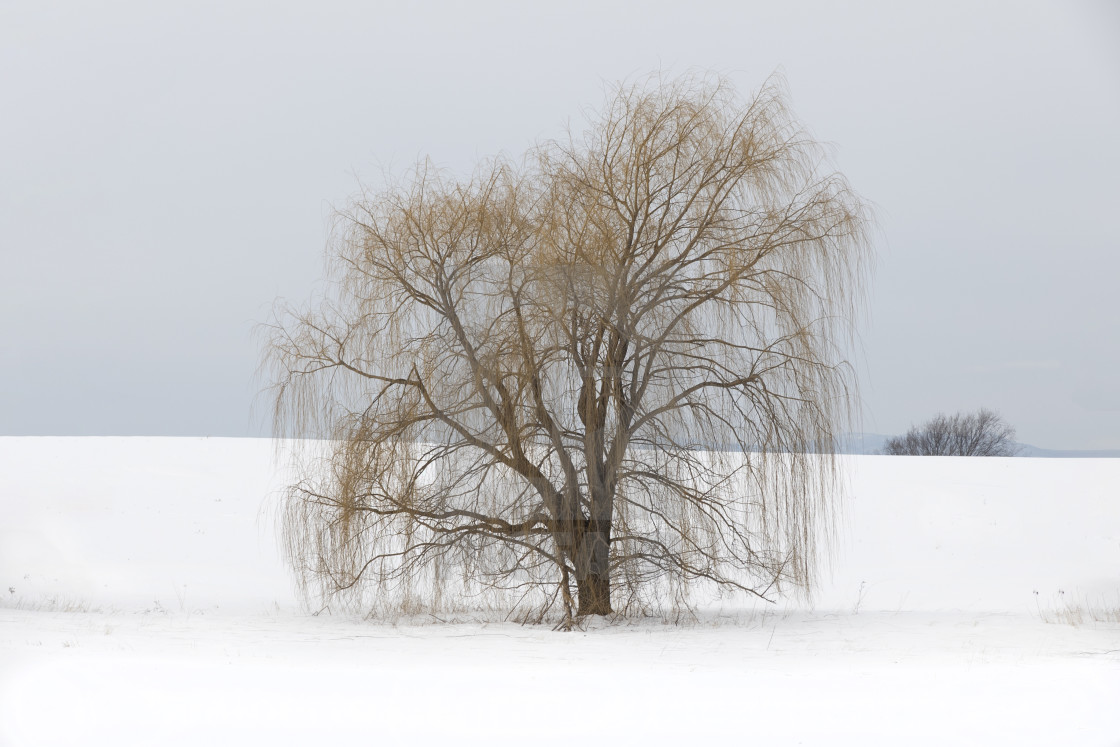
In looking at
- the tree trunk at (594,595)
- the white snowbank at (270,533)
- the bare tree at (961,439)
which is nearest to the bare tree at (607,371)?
the tree trunk at (594,595)

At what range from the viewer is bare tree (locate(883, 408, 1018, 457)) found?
44656mm

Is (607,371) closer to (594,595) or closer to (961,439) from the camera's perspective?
(594,595)

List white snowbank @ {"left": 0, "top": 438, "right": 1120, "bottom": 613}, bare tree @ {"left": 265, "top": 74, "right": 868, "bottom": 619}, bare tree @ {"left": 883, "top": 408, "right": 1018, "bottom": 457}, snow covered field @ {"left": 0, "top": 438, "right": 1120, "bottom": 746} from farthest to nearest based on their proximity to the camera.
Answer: bare tree @ {"left": 883, "top": 408, "right": 1018, "bottom": 457} → white snowbank @ {"left": 0, "top": 438, "right": 1120, "bottom": 613} → bare tree @ {"left": 265, "top": 74, "right": 868, "bottom": 619} → snow covered field @ {"left": 0, "top": 438, "right": 1120, "bottom": 746}

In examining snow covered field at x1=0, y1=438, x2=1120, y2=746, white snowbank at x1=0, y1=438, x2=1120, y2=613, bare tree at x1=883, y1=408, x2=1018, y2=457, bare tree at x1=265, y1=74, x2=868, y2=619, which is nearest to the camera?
snow covered field at x1=0, y1=438, x2=1120, y2=746

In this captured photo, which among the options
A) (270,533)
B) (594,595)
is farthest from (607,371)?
(270,533)

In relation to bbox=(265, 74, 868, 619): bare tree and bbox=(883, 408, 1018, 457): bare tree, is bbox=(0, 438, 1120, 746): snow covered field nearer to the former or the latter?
bbox=(265, 74, 868, 619): bare tree

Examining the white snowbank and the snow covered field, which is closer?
the snow covered field

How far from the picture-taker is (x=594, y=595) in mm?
9922

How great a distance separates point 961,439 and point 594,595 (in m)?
40.4

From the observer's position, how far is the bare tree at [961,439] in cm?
4466

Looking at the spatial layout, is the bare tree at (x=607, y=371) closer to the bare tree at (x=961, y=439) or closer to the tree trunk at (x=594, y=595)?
the tree trunk at (x=594, y=595)

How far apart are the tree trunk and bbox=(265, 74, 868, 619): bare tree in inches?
0.9

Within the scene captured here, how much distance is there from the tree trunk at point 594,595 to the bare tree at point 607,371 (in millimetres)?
24

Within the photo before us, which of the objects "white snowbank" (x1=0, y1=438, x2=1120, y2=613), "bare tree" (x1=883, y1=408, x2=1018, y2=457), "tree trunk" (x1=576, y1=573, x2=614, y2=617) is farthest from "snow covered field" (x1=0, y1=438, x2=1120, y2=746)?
"bare tree" (x1=883, y1=408, x2=1018, y2=457)
